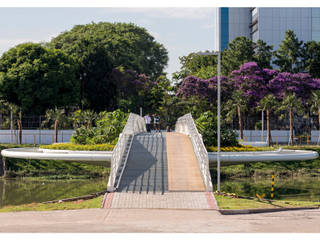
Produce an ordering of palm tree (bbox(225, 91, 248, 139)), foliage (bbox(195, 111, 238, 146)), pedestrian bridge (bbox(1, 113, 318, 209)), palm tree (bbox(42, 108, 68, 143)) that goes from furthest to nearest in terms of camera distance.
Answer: palm tree (bbox(225, 91, 248, 139)) → palm tree (bbox(42, 108, 68, 143)) → foliage (bbox(195, 111, 238, 146)) → pedestrian bridge (bbox(1, 113, 318, 209))

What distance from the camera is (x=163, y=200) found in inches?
739

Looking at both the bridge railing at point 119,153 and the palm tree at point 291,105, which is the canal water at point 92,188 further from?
the palm tree at point 291,105

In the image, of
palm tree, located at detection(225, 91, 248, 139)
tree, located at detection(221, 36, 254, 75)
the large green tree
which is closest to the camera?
palm tree, located at detection(225, 91, 248, 139)

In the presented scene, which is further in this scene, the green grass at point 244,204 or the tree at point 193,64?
the tree at point 193,64

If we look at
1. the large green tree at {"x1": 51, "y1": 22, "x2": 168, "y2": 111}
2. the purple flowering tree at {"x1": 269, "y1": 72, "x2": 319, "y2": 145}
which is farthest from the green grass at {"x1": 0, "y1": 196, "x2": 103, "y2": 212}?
the purple flowering tree at {"x1": 269, "y1": 72, "x2": 319, "y2": 145}

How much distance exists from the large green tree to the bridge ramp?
24.4 m

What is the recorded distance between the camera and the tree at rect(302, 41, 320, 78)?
57.8 meters

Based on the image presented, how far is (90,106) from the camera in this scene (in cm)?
5472

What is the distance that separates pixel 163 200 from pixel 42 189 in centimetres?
1463

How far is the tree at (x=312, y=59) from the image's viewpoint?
5775 centimetres

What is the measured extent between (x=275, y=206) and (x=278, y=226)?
4.59m

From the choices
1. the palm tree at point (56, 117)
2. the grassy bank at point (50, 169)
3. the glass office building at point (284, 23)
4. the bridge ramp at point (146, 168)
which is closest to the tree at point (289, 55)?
the glass office building at point (284, 23)

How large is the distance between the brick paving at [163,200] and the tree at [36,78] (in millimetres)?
30499

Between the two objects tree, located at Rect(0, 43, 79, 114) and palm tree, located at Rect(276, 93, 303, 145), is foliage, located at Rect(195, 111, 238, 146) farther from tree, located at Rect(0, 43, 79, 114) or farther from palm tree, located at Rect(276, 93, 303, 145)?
tree, located at Rect(0, 43, 79, 114)
